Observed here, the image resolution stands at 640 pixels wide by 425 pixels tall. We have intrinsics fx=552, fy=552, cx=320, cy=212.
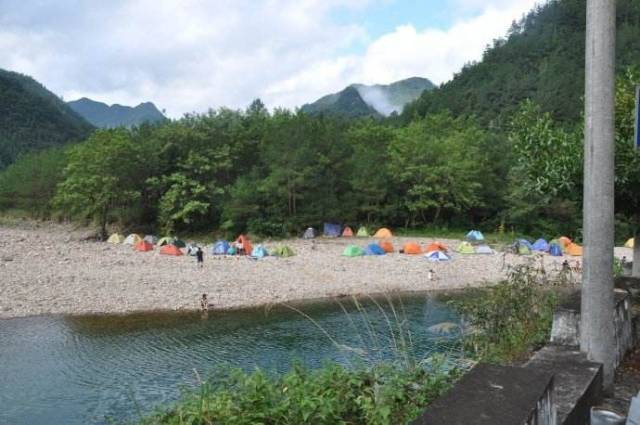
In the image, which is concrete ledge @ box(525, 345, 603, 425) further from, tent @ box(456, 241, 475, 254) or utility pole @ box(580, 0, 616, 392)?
tent @ box(456, 241, 475, 254)

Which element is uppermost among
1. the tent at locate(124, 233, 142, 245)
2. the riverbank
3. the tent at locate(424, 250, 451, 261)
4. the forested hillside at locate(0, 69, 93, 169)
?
the forested hillside at locate(0, 69, 93, 169)

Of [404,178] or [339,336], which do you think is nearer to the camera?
[339,336]

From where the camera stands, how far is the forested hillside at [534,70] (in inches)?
2186

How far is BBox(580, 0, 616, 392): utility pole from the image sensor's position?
3.00 m

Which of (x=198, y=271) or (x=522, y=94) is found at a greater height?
(x=522, y=94)

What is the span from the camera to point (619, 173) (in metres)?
5.00

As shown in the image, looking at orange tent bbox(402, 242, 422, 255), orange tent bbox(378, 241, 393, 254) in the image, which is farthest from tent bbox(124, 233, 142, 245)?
orange tent bbox(402, 242, 422, 255)

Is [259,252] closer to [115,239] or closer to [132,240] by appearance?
[132,240]

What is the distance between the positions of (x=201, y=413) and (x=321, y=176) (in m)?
29.0

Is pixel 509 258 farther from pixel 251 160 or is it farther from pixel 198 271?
pixel 251 160

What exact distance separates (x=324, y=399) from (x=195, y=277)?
60.8 ft

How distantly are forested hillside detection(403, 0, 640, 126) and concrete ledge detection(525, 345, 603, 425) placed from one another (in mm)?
48851

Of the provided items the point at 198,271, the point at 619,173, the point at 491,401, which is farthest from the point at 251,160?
the point at 491,401

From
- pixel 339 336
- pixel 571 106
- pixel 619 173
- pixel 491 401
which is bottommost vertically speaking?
pixel 339 336
